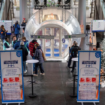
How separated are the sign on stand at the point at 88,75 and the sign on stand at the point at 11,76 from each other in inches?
65.4

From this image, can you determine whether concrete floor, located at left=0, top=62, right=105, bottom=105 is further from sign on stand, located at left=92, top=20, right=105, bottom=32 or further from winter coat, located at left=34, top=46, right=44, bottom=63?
sign on stand, located at left=92, top=20, right=105, bottom=32

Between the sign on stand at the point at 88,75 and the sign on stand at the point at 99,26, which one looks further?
the sign on stand at the point at 99,26

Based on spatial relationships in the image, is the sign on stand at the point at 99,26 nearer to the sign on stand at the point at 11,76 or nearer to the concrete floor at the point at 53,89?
the concrete floor at the point at 53,89

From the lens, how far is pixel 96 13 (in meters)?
23.0

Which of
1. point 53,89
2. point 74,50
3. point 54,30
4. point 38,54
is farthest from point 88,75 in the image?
point 54,30

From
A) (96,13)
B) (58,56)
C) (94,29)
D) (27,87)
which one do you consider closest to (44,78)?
(27,87)

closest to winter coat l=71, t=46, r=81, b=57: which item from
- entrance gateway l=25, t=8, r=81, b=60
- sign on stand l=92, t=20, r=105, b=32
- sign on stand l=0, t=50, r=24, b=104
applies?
entrance gateway l=25, t=8, r=81, b=60

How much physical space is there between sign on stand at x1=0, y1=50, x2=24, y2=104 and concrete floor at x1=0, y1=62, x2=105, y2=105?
55 cm

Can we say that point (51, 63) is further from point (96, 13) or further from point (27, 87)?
point (96, 13)

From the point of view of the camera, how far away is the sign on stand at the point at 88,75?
20.6 feet

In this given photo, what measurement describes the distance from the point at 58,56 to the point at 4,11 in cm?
904

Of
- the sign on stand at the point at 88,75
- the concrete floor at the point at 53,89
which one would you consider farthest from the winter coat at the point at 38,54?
the sign on stand at the point at 88,75

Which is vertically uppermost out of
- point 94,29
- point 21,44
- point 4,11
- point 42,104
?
point 4,11

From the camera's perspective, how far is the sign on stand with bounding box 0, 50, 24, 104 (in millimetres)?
6223
